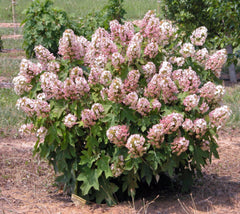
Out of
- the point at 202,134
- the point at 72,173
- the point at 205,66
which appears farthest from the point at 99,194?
the point at 205,66

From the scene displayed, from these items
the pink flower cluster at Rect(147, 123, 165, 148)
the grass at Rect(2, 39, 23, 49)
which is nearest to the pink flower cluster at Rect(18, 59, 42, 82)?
the pink flower cluster at Rect(147, 123, 165, 148)

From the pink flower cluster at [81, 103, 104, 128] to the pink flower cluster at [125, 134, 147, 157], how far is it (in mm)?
333

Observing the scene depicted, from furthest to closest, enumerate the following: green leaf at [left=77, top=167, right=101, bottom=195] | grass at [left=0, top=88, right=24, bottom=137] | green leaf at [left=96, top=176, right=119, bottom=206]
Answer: grass at [left=0, top=88, right=24, bottom=137] < green leaf at [left=96, top=176, right=119, bottom=206] < green leaf at [left=77, top=167, right=101, bottom=195]

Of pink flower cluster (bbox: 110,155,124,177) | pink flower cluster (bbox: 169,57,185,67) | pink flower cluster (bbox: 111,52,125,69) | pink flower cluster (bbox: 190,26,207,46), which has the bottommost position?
pink flower cluster (bbox: 110,155,124,177)

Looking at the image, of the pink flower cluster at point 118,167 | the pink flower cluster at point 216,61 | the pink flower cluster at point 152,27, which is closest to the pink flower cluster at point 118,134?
the pink flower cluster at point 118,167

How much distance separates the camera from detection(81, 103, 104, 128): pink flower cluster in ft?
9.93

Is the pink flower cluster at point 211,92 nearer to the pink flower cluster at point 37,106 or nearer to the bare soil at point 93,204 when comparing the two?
the bare soil at point 93,204

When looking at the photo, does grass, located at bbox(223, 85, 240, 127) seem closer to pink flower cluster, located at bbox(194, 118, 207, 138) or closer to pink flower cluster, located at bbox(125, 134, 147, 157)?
pink flower cluster, located at bbox(194, 118, 207, 138)

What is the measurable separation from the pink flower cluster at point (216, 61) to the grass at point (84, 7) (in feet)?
70.7

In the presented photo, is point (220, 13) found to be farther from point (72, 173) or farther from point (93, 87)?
point (72, 173)

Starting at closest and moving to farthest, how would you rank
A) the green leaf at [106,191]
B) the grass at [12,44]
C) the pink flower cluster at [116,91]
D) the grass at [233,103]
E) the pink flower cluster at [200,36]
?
the pink flower cluster at [116,91] < the green leaf at [106,191] < the pink flower cluster at [200,36] < the grass at [233,103] < the grass at [12,44]

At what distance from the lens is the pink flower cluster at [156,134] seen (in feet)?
9.66

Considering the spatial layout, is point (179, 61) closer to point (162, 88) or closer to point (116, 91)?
point (162, 88)

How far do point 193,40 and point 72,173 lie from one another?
1.69 metres
